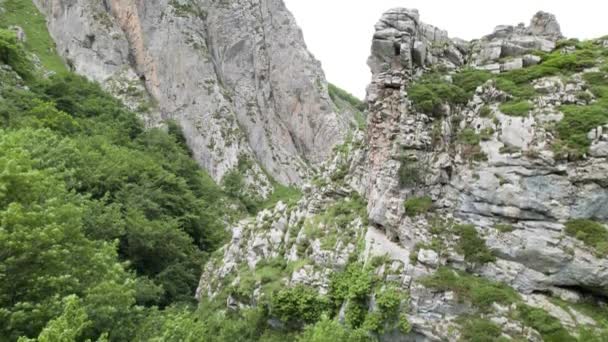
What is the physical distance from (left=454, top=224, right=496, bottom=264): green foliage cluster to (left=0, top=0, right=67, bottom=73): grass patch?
189 ft

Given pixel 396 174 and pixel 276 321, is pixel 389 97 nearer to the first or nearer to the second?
pixel 396 174

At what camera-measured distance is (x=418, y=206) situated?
722 inches

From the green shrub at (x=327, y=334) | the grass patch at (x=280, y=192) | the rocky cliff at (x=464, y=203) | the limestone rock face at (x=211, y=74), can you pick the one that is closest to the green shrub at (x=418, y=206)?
the rocky cliff at (x=464, y=203)

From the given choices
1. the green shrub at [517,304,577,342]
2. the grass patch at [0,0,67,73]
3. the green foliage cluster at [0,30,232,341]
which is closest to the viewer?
the green foliage cluster at [0,30,232,341]

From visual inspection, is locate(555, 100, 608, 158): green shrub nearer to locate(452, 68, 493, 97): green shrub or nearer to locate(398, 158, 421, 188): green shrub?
locate(452, 68, 493, 97): green shrub

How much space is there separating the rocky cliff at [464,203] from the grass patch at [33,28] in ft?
169

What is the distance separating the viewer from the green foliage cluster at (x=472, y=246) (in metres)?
16.6

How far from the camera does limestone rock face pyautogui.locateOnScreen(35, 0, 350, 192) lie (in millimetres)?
62438

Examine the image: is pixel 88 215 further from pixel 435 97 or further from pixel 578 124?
pixel 578 124

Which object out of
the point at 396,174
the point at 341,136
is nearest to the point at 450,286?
the point at 396,174

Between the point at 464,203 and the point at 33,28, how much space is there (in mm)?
68550

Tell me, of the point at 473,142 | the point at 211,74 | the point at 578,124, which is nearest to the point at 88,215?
the point at 473,142

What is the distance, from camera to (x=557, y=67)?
19922 mm

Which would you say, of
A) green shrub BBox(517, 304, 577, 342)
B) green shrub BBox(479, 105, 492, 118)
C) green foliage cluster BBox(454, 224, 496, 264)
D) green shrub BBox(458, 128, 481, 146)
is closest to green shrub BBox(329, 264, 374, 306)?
green foliage cluster BBox(454, 224, 496, 264)
